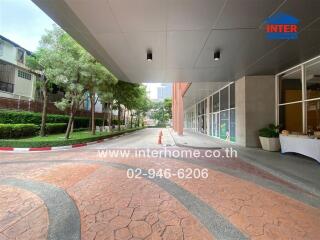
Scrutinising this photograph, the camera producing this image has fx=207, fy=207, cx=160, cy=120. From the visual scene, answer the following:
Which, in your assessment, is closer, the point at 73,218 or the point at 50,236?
the point at 50,236

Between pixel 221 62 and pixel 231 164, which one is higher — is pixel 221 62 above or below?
above

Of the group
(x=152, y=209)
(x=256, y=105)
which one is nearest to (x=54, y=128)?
(x=256, y=105)

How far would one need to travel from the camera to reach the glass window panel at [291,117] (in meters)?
8.99

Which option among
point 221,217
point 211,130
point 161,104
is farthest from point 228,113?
point 161,104

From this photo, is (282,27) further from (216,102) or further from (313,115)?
(216,102)

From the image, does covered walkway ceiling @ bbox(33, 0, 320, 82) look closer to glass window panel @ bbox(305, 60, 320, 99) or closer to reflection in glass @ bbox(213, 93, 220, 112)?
glass window panel @ bbox(305, 60, 320, 99)

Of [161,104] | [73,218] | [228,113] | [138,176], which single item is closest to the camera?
[73,218]

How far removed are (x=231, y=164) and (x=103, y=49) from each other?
6.04 meters

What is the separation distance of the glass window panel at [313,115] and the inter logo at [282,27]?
3.40 meters

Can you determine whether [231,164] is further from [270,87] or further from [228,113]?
[228,113]

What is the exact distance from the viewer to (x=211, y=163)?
737 cm

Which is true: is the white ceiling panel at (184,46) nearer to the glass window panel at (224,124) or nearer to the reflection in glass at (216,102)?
the glass window panel at (224,124)

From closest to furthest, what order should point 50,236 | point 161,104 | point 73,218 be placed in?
1. point 50,236
2. point 73,218
3. point 161,104

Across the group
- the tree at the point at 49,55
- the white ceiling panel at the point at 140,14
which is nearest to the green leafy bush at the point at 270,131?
the white ceiling panel at the point at 140,14
